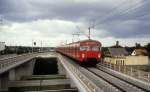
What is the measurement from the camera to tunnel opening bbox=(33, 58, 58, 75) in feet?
266

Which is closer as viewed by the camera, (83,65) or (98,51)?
(98,51)

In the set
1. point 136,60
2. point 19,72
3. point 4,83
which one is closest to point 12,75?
point 19,72

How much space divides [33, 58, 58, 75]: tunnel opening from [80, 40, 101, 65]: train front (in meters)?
→ 39.3

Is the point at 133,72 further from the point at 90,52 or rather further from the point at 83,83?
the point at 83,83

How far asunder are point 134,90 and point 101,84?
3.81 metres

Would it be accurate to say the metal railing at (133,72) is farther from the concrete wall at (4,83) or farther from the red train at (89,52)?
the concrete wall at (4,83)

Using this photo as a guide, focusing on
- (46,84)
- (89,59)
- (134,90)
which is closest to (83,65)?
(89,59)

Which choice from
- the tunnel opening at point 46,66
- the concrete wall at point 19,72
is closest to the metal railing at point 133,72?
the concrete wall at point 19,72

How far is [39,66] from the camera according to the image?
89500 mm

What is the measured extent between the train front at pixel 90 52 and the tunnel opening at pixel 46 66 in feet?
129

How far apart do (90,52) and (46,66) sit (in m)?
49.4

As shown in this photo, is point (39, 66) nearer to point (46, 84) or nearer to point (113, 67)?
point (46, 84)

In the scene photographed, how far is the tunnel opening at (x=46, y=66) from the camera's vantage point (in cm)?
8122

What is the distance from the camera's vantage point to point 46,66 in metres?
88.9
